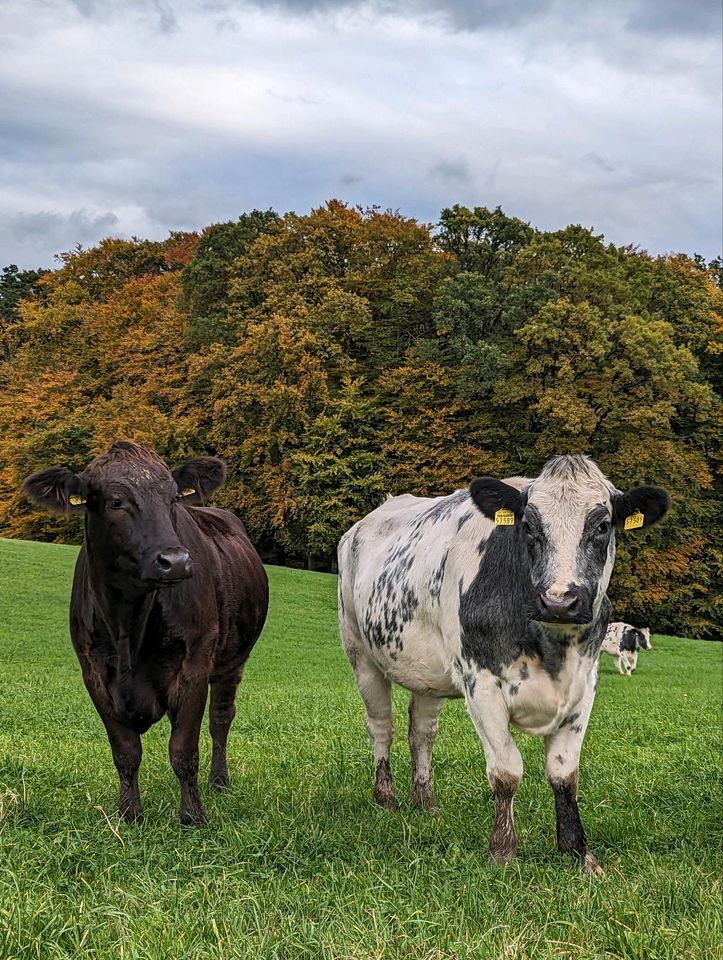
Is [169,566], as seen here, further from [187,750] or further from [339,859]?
[339,859]

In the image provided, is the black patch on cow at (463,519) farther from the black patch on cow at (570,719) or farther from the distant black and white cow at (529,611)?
the black patch on cow at (570,719)

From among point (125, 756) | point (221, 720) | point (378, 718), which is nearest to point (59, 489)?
point (125, 756)

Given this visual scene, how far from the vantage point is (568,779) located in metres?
5.88

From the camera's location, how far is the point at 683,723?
13758mm

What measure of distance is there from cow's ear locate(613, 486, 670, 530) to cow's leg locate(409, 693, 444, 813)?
2444 millimetres

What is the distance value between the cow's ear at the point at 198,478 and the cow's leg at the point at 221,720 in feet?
7.07

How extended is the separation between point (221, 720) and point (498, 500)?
3.80 meters

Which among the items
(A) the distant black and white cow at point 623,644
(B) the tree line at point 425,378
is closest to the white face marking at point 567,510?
(A) the distant black and white cow at point 623,644

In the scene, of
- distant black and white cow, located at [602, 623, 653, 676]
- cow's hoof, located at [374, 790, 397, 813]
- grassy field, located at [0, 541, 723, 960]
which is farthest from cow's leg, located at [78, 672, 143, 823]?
distant black and white cow, located at [602, 623, 653, 676]

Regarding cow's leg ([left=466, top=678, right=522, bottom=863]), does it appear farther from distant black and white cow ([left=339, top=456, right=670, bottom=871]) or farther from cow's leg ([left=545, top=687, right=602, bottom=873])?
cow's leg ([left=545, top=687, right=602, bottom=873])

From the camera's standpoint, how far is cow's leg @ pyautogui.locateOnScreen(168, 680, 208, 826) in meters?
6.47

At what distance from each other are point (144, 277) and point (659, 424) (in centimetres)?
3373

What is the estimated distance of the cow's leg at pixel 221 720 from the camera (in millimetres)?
8109

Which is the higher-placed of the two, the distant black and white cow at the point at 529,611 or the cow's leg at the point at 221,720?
the distant black and white cow at the point at 529,611
